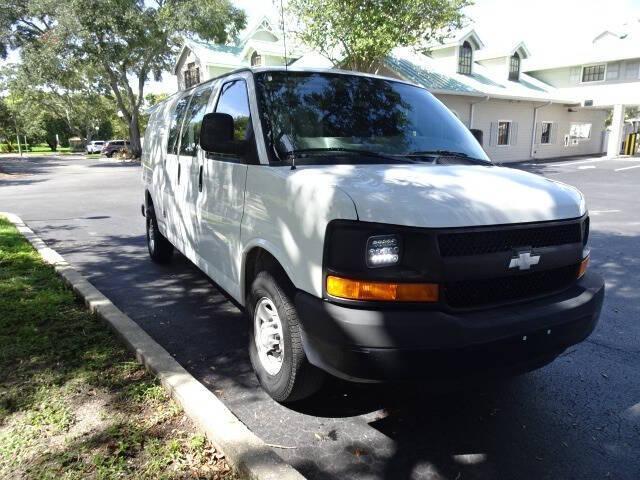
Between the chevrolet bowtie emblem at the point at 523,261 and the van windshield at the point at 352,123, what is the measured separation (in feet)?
3.23

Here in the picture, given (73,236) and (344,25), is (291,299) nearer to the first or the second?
(73,236)

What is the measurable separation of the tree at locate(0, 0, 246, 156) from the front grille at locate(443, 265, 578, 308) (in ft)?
96.5

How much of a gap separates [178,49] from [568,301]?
3412cm

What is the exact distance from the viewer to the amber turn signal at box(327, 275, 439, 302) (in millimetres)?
2330

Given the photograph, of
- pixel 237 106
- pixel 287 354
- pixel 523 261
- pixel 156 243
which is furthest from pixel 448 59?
pixel 287 354

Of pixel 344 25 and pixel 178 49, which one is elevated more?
pixel 178 49

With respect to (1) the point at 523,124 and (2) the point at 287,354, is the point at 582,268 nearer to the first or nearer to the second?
(2) the point at 287,354

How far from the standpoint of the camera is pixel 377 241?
7.69 ft

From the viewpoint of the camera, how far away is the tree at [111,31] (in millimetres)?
26734

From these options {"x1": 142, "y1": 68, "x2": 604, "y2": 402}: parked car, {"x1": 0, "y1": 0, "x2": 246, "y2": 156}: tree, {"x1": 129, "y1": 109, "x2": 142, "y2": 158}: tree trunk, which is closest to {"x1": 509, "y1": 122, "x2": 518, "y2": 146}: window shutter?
{"x1": 0, "y1": 0, "x2": 246, "y2": 156}: tree

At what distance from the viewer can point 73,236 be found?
27.7 ft

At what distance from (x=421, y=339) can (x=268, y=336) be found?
1179 mm

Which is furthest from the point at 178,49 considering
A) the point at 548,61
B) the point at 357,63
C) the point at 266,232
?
the point at 266,232

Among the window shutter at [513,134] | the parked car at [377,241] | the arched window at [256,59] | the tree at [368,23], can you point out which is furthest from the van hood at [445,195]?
the arched window at [256,59]
